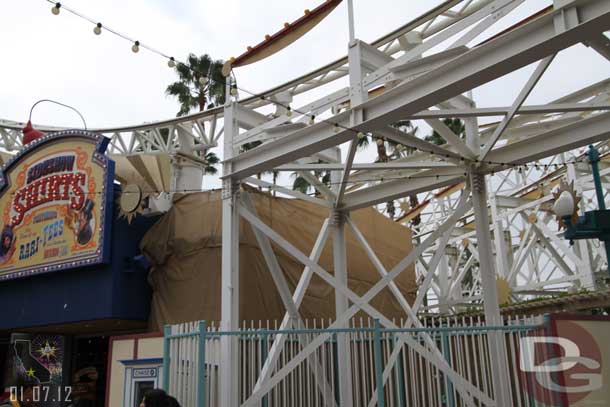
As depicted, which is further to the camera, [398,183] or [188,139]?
[188,139]

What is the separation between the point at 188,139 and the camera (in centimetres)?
1705

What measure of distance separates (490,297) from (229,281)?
4.37 m

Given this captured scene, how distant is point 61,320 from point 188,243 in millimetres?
3519

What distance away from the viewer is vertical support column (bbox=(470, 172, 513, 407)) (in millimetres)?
8711

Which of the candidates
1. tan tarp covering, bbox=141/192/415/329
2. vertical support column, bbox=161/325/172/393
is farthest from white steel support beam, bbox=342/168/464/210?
vertical support column, bbox=161/325/172/393

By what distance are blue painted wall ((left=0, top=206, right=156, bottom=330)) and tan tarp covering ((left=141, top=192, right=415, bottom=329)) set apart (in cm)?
32

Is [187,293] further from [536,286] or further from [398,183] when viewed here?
[536,286]

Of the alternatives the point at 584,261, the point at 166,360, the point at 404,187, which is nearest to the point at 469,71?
the point at 404,187

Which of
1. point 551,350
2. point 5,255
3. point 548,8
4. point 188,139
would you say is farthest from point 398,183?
point 5,255

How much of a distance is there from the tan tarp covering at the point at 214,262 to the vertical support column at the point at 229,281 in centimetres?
247

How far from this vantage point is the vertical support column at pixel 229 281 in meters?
9.57

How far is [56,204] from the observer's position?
617 inches

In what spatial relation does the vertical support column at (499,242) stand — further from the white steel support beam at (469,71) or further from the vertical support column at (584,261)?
the white steel support beam at (469,71)
